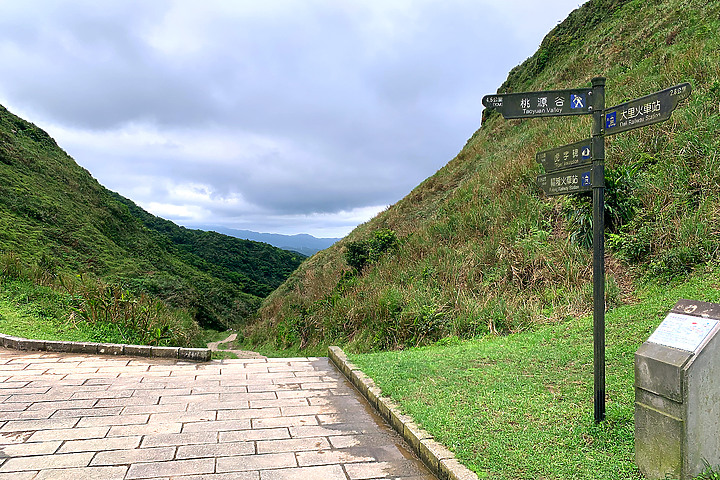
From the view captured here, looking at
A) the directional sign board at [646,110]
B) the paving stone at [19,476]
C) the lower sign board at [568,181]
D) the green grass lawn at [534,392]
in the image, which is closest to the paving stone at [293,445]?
the green grass lawn at [534,392]

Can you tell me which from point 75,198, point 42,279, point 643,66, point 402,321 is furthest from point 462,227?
point 75,198

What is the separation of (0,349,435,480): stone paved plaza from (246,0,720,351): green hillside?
9.97 feet

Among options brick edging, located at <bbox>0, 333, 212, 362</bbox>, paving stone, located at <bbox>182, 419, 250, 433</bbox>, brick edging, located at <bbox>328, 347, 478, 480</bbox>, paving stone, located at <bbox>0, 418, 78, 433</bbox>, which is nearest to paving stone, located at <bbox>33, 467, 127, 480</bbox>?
paving stone, located at <bbox>182, 419, 250, 433</bbox>

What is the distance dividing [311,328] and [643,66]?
1175 centimetres

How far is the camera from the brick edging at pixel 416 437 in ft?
10.5

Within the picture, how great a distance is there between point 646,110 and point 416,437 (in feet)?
9.75

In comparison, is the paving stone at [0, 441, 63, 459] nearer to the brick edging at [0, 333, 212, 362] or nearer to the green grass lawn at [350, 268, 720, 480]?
the green grass lawn at [350, 268, 720, 480]

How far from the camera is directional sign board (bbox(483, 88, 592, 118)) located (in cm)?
376

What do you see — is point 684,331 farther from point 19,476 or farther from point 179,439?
point 19,476

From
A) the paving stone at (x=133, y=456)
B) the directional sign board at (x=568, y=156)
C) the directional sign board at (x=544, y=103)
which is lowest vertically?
Answer: the paving stone at (x=133, y=456)

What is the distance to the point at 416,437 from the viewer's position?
372cm

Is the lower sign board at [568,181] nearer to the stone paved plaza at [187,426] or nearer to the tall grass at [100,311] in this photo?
the stone paved plaza at [187,426]

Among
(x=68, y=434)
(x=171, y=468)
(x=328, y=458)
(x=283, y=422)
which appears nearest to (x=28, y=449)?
(x=68, y=434)

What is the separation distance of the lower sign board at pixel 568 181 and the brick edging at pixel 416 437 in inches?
87.6
